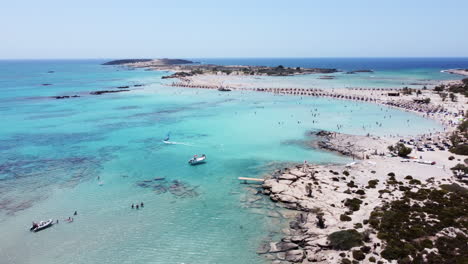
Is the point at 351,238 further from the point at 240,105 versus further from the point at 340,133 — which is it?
the point at 240,105

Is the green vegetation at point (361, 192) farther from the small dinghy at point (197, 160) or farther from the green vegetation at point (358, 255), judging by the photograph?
the small dinghy at point (197, 160)

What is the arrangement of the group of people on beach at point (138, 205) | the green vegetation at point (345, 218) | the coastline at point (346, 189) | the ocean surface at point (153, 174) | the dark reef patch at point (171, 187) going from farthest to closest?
the dark reef patch at point (171, 187) → the group of people on beach at point (138, 205) → the green vegetation at point (345, 218) → the ocean surface at point (153, 174) → the coastline at point (346, 189)

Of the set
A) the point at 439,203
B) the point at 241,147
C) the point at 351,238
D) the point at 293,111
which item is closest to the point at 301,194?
the point at 351,238

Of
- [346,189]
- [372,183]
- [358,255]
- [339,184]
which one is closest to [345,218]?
[358,255]

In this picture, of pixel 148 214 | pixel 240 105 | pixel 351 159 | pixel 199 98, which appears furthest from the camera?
pixel 199 98

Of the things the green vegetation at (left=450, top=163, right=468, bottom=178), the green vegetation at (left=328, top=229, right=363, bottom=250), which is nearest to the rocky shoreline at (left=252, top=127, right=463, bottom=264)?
the green vegetation at (left=328, top=229, right=363, bottom=250)

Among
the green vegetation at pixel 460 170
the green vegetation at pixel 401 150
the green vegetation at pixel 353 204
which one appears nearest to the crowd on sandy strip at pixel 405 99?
the green vegetation at pixel 401 150

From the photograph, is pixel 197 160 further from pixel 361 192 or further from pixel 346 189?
pixel 361 192

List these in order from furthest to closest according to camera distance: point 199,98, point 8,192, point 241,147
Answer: point 199,98 < point 241,147 < point 8,192

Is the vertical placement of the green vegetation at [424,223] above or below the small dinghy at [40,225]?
above
